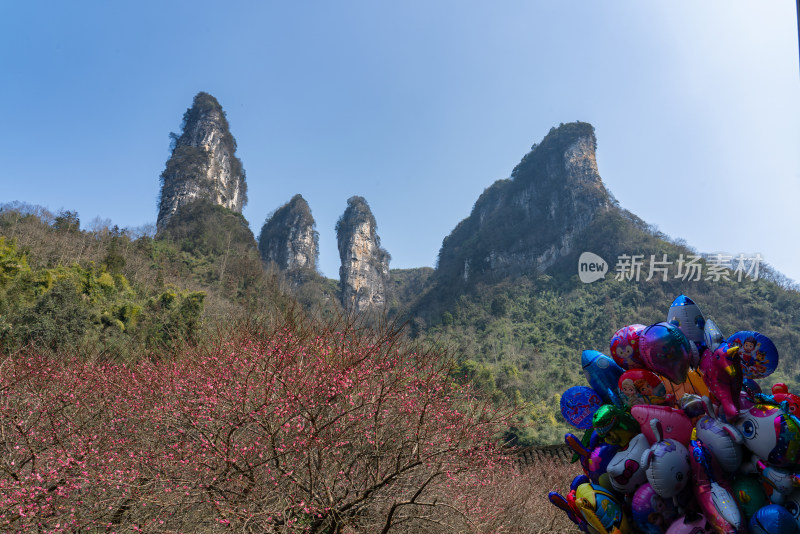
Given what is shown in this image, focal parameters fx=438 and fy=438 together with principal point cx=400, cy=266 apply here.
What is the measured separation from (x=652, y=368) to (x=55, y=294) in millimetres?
16142

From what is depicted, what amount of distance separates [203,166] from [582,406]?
50906 millimetres

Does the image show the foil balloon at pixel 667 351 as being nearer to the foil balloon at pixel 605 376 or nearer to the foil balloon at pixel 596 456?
the foil balloon at pixel 605 376

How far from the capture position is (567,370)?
25.9m

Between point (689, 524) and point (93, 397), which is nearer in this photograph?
point (689, 524)

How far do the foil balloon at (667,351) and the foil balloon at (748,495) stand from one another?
0.64 m

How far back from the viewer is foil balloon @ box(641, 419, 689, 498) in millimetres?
2674

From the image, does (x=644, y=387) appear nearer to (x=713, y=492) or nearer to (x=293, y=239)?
(x=713, y=492)

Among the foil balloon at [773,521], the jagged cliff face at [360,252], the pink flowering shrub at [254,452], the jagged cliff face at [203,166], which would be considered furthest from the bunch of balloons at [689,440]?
the jagged cliff face at [360,252]

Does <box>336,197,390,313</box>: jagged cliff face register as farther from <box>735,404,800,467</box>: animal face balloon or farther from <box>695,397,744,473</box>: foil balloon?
<box>735,404,800,467</box>: animal face balloon

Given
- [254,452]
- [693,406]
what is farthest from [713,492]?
[254,452]

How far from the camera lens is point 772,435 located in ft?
8.04

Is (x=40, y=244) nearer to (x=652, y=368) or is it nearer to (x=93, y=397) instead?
(x=93, y=397)

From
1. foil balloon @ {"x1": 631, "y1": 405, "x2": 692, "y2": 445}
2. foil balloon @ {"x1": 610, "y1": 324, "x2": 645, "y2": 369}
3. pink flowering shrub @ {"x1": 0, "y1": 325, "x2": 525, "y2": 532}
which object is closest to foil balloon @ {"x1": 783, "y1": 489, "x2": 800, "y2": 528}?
foil balloon @ {"x1": 631, "y1": 405, "x2": 692, "y2": 445}

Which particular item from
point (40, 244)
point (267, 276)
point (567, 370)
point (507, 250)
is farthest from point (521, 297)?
point (40, 244)
